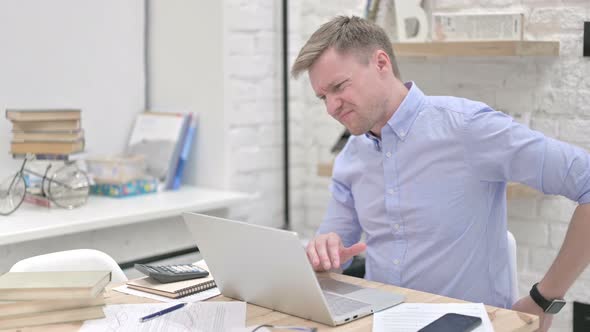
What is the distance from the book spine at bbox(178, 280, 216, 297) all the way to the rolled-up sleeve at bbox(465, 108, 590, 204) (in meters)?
0.67

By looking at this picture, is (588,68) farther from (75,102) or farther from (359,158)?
(75,102)

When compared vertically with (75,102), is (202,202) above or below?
below

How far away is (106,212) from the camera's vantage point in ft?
8.68

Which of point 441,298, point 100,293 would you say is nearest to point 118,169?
point 100,293

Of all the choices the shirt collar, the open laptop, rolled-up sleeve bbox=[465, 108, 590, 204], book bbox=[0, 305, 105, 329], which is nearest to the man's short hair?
the shirt collar

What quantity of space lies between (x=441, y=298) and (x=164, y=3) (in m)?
1.89

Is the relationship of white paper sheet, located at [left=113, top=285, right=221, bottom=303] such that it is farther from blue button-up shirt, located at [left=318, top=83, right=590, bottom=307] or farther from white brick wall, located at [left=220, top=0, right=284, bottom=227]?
white brick wall, located at [left=220, top=0, right=284, bottom=227]

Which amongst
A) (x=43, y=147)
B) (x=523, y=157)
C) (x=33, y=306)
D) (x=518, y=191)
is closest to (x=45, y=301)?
(x=33, y=306)

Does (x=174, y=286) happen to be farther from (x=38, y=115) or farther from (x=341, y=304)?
(x=38, y=115)

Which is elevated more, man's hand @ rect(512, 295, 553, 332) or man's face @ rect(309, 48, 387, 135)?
man's face @ rect(309, 48, 387, 135)

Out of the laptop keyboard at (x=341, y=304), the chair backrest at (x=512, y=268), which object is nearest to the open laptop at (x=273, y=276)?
the laptop keyboard at (x=341, y=304)

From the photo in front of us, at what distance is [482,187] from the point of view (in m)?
1.96

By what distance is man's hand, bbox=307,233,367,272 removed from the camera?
1.82 meters

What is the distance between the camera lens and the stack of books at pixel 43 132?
269 cm
